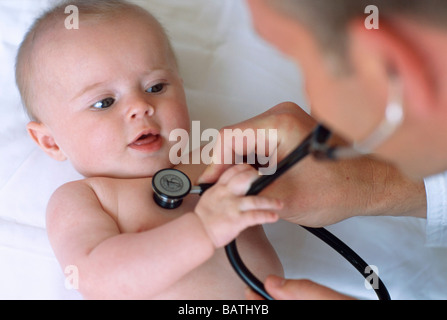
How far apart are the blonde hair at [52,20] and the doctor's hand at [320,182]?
1.64 feet

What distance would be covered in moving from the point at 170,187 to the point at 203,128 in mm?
615

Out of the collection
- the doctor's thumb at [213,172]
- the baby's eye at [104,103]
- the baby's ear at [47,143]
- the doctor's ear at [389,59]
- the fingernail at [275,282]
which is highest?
the doctor's ear at [389,59]

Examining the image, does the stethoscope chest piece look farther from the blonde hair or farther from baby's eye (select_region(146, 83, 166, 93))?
the blonde hair

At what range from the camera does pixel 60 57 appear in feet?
4.58

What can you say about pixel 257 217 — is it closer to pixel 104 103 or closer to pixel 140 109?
pixel 140 109

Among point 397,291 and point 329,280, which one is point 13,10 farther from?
point 397,291

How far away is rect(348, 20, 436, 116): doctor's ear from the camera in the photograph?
25.7 inches

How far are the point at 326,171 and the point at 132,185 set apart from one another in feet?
1.65

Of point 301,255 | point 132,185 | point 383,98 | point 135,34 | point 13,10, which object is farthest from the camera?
point 13,10

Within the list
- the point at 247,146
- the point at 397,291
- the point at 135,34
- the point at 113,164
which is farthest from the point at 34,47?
the point at 397,291

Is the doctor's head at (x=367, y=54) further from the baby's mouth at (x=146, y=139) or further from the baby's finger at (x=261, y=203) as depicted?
the baby's mouth at (x=146, y=139)

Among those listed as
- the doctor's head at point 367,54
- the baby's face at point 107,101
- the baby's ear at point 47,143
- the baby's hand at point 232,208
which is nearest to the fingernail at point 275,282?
the baby's hand at point 232,208

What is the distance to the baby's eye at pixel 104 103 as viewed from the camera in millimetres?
1381

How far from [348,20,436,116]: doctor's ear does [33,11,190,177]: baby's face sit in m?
0.75
